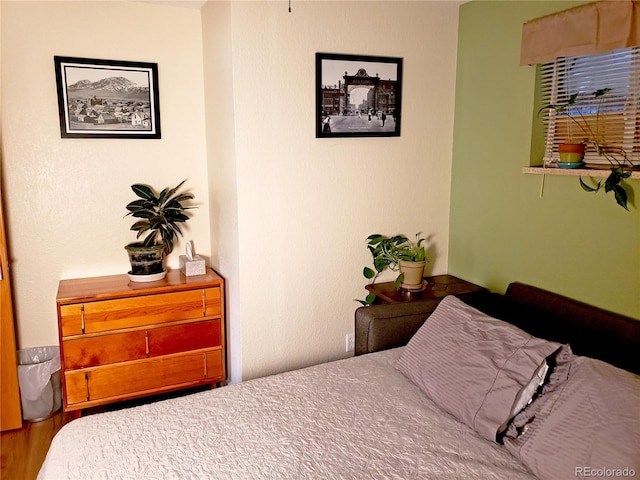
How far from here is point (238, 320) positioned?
9.41 ft

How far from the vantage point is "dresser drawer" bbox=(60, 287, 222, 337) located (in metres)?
2.71

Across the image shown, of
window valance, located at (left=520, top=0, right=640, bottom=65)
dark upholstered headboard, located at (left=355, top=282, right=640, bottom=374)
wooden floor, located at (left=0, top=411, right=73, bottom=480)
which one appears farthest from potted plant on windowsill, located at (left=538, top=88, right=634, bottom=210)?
wooden floor, located at (left=0, top=411, right=73, bottom=480)

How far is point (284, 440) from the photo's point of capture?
1.79 metres

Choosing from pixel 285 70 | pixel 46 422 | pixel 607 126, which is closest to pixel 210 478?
pixel 46 422

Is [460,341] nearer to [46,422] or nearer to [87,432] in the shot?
[87,432]

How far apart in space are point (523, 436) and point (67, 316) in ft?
7.36

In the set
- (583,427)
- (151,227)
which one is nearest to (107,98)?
(151,227)

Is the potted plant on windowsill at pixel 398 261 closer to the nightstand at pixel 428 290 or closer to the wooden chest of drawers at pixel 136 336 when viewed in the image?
the nightstand at pixel 428 290

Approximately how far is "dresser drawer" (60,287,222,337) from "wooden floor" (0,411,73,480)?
23.2 inches

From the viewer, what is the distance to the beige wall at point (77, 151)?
9.17ft

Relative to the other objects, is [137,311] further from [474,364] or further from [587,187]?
[587,187]

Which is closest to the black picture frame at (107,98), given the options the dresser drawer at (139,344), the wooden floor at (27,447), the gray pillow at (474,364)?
the dresser drawer at (139,344)

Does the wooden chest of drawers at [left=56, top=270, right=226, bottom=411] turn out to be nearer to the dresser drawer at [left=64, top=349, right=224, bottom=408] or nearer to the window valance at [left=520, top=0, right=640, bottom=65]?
the dresser drawer at [left=64, top=349, right=224, bottom=408]

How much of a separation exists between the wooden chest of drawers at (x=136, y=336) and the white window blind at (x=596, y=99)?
2008 millimetres
